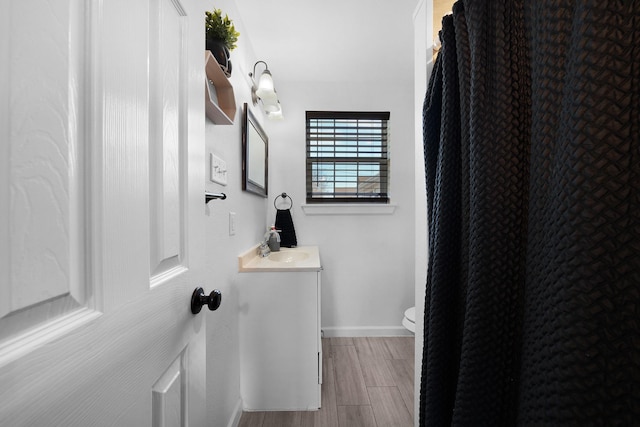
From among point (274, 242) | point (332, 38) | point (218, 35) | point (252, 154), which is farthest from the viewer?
point (274, 242)

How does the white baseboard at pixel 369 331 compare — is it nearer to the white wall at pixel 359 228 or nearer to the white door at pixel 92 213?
the white wall at pixel 359 228

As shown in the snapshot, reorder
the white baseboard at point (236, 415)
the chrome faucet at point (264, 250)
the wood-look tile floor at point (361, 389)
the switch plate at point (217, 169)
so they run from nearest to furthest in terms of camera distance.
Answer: the switch plate at point (217, 169)
the white baseboard at point (236, 415)
the wood-look tile floor at point (361, 389)
the chrome faucet at point (264, 250)

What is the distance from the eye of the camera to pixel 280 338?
1.55 meters

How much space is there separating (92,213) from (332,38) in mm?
2006

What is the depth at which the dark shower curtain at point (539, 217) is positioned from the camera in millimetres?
319

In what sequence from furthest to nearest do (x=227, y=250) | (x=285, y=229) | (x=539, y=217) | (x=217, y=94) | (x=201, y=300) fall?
(x=285, y=229)
(x=227, y=250)
(x=217, y=94)
(x=201, y=300)
(x=539, y=217)

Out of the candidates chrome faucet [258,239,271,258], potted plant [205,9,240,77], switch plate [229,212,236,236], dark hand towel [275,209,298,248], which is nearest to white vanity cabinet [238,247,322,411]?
switch plate [229,212,236,236]

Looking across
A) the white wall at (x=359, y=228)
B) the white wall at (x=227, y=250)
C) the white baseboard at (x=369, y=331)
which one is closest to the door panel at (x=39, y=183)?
the white wall at (x=227, y=250)

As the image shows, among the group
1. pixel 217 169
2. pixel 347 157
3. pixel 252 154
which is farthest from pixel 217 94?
pixel 347 157

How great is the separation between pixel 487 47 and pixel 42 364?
31.5 inches

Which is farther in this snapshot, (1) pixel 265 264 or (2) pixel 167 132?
(1) pixel 265 264

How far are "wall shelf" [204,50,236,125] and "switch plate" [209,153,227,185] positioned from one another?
16 centimetres

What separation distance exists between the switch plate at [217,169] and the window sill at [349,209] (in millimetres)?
1274

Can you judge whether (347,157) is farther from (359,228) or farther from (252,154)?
(252,154)
